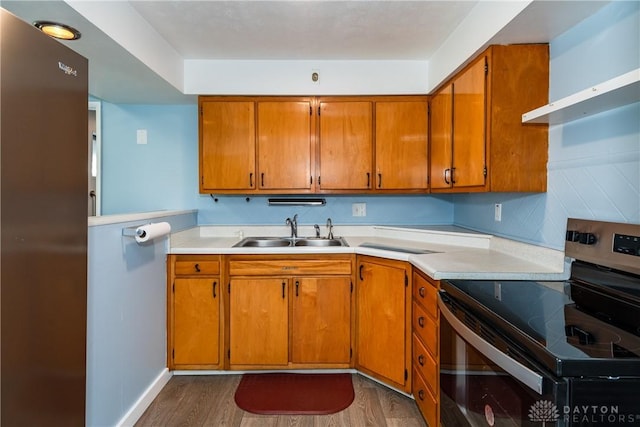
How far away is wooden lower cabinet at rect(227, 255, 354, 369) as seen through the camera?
2.37 metres

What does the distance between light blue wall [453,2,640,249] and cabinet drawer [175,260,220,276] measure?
195 centimetres

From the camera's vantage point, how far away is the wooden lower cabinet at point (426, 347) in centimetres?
168

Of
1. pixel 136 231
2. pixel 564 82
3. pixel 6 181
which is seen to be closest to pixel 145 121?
pixel 136 231

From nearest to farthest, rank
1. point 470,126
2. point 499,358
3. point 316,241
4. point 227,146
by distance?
point 499,358 → point 470,126 → point 227,146 → point 316,241

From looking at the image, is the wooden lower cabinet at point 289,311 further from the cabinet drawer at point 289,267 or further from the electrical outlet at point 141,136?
the electrical outlet at point 141,136

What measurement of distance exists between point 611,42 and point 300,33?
159cm

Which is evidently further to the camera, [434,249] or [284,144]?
[284,144]

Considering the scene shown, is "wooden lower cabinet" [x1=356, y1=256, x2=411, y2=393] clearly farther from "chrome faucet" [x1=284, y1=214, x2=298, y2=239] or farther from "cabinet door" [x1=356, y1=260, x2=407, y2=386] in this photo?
"chrome faucet" [x1=284, y1=214, x2=298, y2=239]

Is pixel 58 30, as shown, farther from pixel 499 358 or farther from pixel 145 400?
pixel 499 358

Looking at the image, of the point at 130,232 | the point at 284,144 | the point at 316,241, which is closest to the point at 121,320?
the point at 130,232

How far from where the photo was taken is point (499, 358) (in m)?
0.97

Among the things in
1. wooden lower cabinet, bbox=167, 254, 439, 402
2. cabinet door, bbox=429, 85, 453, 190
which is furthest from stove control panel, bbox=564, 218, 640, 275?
wooden lower cabinet, bbox=167, 254, 439, 402

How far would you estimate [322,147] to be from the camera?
2668 mm

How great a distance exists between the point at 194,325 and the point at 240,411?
25.9 inches
